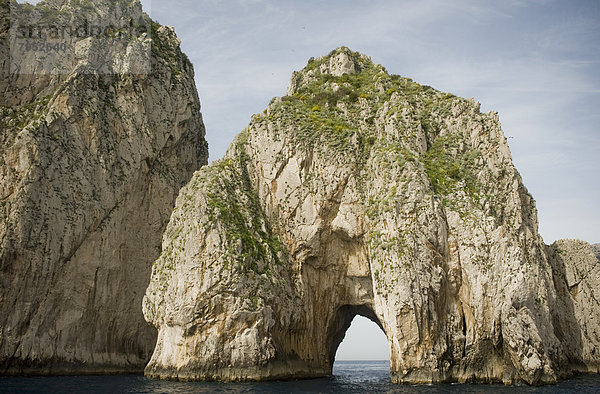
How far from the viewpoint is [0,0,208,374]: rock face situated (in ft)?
168

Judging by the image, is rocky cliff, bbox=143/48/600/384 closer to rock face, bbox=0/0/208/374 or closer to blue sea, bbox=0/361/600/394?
blue sea, bbox=0/361/600/394

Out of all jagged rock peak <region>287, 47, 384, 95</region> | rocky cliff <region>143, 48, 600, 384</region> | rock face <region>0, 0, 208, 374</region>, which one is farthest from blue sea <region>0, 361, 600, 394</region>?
jagged rock peak <region>287, 47, 384, 95</region>

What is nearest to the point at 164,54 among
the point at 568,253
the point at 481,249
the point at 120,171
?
the point at 120,171

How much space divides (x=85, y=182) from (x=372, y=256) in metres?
31.7

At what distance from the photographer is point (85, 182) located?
5684 cm

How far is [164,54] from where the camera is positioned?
7050 centimetres

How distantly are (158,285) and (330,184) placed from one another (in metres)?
19.0

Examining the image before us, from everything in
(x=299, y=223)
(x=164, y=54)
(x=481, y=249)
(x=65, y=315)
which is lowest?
(x=65, y=315)

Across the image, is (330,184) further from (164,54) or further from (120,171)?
(164,54)

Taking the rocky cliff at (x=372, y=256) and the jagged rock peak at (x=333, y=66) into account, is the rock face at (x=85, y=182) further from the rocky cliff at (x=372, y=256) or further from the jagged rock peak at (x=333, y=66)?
the jagged rock peak at (x=333, y=66)

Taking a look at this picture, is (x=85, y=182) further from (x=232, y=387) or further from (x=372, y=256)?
(x=372, y=256)

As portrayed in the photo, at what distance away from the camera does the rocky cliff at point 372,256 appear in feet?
141

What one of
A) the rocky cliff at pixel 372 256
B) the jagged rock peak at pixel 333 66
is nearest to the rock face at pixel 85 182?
the rocky cliff at pixel 372 256

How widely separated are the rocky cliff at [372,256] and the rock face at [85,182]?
1057cm
